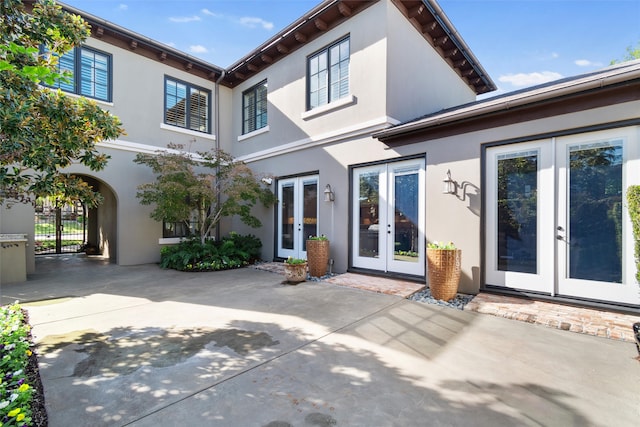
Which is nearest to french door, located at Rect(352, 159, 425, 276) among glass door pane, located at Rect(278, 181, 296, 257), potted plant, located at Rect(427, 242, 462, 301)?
potted plant, located at Rect(427, 242, 462, 301)

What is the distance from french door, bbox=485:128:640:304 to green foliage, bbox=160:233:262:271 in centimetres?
671

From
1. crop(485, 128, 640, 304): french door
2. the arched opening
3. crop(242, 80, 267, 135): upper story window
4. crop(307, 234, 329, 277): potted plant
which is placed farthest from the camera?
the arched opening

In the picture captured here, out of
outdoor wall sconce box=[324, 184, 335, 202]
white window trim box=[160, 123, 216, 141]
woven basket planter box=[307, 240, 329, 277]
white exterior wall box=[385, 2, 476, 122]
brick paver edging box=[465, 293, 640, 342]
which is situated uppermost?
white exterior wall box=[385, 2, 476, 122]

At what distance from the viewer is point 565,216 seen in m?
4.71

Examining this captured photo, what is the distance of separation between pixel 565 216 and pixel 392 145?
3.42 metres

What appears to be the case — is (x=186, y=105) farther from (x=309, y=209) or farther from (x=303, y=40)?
(x=309, y=209)

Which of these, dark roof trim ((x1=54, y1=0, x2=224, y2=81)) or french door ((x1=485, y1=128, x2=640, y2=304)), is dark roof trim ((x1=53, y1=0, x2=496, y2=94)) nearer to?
dark roof trim ((x1=54, y1=0, x2=224, y2=81))

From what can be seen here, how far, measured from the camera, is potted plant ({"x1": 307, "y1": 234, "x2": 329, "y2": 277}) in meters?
7.22

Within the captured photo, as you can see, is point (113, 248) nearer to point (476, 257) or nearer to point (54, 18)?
point (54, 18)

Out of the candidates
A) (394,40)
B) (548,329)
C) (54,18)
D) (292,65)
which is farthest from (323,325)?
(292,65)

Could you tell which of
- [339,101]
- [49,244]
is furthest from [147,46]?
[49,244]

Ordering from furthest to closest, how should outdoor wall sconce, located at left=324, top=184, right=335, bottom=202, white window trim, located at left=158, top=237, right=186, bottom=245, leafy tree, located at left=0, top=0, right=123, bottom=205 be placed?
white window trim, located at left=158, top=237, right=186, bottom=245
outdoor wall sconce, located at left=324, top=184, right=335, bottom=202
leafy tree, located at left=0, top=0, right=123, bottom=205

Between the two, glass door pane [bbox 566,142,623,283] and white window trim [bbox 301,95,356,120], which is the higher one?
white window trim [bbox 301,95,356,120]

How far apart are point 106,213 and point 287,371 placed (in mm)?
11696
